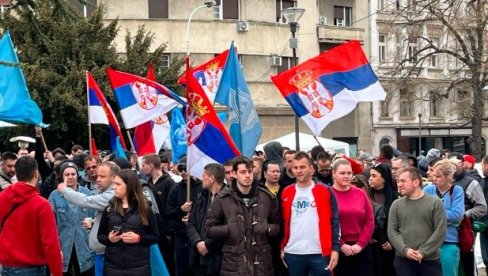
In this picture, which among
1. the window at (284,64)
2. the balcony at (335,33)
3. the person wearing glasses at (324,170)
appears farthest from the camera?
the balcony at (335,33)

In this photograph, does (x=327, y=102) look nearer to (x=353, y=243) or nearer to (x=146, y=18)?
(x=353, y=243)

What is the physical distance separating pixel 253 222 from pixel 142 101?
219 inches

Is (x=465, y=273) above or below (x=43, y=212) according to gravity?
below

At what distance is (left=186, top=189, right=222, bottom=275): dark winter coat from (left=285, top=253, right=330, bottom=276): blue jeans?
0.76m

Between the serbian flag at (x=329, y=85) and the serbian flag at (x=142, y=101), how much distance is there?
81.3 inches

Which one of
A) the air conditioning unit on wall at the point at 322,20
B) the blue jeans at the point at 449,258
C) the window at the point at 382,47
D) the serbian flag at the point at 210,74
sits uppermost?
the air conditioning unit on wall at the point at 322,20

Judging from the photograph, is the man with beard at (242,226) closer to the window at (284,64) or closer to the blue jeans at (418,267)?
the blue jeans at (418,267)

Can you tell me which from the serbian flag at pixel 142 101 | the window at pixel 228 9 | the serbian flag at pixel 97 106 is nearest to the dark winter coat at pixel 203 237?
the serbian flag at pixel 142 101

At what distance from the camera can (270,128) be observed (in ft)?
139

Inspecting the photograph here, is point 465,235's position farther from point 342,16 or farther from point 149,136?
point 342,16

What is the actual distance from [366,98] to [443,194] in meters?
2.99

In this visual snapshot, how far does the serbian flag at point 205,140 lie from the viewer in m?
10.7

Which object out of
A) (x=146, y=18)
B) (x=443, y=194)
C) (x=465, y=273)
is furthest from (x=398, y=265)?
(x=146, y=18)

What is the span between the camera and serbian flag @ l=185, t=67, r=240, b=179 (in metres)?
10.7
